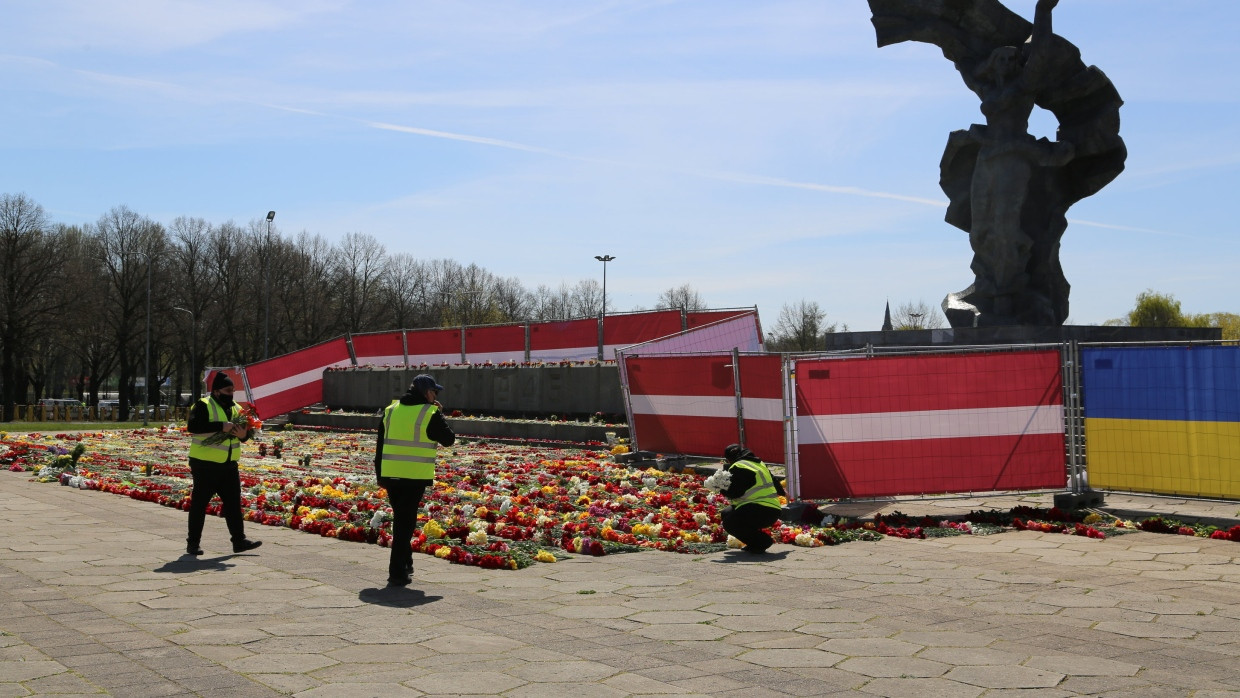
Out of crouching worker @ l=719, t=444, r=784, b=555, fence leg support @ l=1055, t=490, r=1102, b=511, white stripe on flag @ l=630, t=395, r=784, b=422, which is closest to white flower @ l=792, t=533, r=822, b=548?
crouching worker @ l=719, t=444, r=784, b=555

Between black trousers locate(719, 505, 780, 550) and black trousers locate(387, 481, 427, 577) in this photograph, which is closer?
black trousers locate(387, 481, 427, 577)

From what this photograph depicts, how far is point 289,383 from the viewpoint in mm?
30188

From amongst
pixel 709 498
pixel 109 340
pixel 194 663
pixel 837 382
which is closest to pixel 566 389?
pixel 709 498

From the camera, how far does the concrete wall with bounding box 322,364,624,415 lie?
2281 centimetres

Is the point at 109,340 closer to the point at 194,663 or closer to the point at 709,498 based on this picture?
the point at 709,498

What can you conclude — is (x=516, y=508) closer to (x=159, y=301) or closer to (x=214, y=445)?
(x=214, y=445)

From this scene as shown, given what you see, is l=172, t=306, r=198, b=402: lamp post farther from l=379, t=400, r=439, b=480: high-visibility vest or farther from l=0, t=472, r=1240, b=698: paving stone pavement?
l=379, t=400, r=439, b=480: high-visibility vest

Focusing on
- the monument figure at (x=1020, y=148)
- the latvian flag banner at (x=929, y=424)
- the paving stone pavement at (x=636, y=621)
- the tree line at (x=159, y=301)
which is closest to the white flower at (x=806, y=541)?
the paving stone pavement at (x=636, y=621)

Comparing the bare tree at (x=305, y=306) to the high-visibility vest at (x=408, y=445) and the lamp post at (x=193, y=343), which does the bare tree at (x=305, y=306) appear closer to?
the lamp post at (x=193, y=343)

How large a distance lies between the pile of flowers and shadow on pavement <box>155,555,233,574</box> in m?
1.47

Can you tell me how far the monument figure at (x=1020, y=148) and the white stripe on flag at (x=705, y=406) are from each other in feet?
25.8

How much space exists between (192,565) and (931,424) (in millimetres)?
7116

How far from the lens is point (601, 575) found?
8578mm

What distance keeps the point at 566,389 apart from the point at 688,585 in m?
15.6
